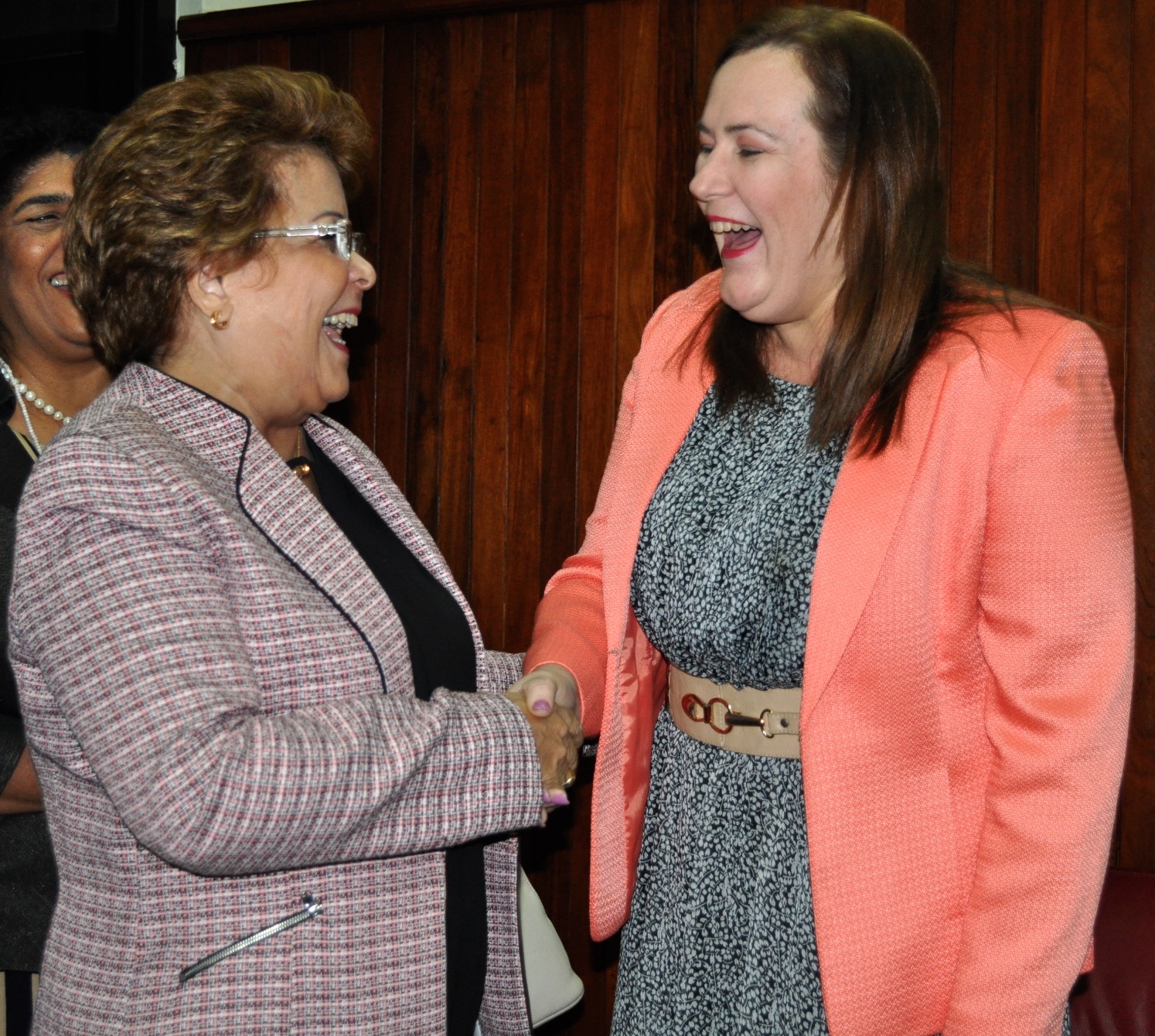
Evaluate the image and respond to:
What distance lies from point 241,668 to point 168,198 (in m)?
0.64

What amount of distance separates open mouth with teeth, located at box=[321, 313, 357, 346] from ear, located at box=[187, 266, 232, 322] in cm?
16

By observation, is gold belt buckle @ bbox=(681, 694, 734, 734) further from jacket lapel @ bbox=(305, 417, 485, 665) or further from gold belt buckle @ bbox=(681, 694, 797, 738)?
jacket lapel @ bbox=(305, 417, 485, 665)

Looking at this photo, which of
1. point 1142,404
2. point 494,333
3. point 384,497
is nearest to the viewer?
point 384,497

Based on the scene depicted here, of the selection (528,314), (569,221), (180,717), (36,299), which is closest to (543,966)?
(180,717)

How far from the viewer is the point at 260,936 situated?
1.40m

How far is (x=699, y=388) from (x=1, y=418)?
1.27 meters

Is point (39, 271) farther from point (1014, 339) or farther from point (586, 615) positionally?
point (1014, 339)

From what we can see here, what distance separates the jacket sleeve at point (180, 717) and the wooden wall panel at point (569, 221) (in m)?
1.76

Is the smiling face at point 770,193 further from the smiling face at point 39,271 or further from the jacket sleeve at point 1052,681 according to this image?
the smiling face at point 39,271

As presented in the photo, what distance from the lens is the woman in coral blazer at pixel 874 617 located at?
4.57 ft

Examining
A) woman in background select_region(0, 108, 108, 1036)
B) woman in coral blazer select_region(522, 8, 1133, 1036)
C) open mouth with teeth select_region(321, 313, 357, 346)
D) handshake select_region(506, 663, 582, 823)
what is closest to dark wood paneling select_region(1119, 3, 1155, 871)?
woman in coral blazer select_region(522, 8, 1133, 1036)

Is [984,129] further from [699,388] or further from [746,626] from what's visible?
[746,626]

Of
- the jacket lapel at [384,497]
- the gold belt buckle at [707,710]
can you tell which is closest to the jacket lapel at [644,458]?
the gold belt buckle at [707,710]

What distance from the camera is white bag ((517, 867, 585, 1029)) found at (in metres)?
Result: 1.90
